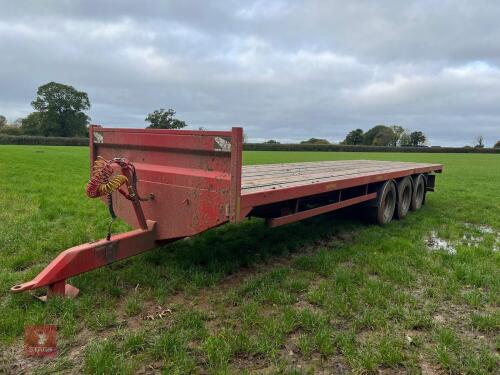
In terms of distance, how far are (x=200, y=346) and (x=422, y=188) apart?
7.20 meters

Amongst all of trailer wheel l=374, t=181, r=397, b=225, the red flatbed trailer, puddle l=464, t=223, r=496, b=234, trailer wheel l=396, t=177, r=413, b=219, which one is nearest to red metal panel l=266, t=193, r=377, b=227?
the red flatbed trailer

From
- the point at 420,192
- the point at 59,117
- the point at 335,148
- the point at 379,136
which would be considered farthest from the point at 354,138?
the point at 420,192

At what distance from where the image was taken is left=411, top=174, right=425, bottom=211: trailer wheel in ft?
26.2

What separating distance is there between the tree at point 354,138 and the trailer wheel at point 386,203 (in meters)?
93.1

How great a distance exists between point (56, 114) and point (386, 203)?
79596mm

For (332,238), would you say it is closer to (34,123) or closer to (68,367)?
(68,367)

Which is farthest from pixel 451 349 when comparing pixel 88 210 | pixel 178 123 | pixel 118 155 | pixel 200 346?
pixel 178 123

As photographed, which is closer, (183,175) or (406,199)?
(183,175)

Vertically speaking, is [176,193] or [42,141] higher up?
[42,141]

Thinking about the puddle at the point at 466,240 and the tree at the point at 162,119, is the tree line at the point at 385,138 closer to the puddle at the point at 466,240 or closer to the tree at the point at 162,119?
the tree at the point at 162,119

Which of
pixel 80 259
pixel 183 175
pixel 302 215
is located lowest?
pixel 80 259

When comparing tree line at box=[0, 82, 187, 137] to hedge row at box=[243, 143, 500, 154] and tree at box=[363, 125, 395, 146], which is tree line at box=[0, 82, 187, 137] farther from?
tree at box=[363, 125, 395, 146]

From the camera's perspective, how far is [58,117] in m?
75.5
